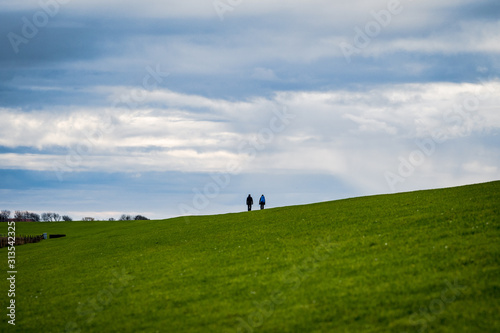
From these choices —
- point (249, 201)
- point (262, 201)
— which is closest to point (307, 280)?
point (262, 201)

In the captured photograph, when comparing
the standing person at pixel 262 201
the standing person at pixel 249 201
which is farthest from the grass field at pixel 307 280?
the standing person at pixel 249 201

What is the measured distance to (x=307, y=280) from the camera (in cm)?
2352

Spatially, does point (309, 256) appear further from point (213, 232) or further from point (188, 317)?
point (213, 232)

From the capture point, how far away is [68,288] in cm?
3077

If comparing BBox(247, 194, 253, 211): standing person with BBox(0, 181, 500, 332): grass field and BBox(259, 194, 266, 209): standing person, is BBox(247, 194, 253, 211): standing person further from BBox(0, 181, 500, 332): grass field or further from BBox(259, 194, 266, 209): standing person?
BBox(0, 181, 500, 332): grass field

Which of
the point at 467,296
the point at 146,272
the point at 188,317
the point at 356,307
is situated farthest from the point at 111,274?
the point at 467,296

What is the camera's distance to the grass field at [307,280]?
1814 centimetres

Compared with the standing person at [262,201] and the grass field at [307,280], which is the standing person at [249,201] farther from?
the grass field at [307,280]

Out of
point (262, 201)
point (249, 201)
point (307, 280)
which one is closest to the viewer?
point (307, 280)

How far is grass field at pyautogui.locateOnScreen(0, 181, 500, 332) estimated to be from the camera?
1814 cm

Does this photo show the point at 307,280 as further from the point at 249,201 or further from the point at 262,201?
the point at 249,201

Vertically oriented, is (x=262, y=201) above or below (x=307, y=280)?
above

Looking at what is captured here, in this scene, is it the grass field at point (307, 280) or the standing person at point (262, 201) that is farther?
the standing person at point (262, 201)

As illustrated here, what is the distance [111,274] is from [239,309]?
52.3 ft
